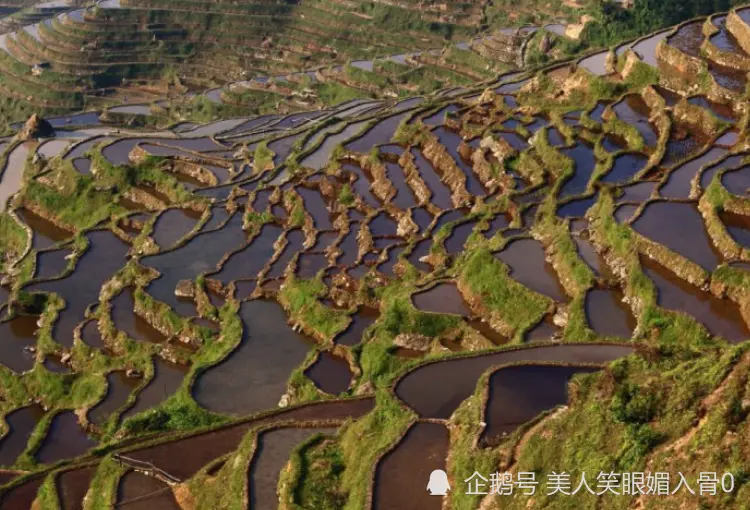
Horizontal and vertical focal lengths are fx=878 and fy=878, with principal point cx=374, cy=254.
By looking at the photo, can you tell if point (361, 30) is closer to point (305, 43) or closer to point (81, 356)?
point (305, 43)

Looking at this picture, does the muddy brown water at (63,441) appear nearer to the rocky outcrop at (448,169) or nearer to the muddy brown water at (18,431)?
the muddy brown water at (18,431)

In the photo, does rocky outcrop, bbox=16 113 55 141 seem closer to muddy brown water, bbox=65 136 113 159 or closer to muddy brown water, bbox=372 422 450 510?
muddy brown water, bbox=65 136 113 159

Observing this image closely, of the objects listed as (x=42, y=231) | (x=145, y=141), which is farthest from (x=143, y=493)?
(x=145, y=141)

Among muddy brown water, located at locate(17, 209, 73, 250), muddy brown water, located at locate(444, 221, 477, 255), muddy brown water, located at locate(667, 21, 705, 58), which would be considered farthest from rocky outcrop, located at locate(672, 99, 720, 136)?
muddy brown water, located at locate(17, 209, 73, 250)

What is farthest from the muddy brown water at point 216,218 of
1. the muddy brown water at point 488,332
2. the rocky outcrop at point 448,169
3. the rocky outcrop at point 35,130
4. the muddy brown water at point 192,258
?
the rocky outcrop at point 35,130

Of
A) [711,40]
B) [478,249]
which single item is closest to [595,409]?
[478,249]

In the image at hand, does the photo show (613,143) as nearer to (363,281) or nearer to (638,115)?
(638,115)
